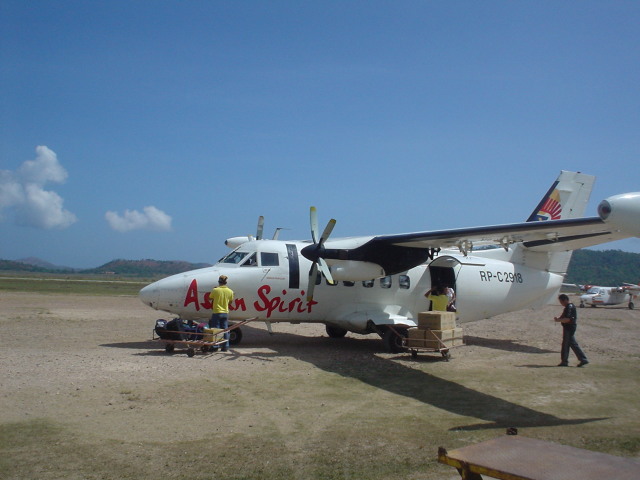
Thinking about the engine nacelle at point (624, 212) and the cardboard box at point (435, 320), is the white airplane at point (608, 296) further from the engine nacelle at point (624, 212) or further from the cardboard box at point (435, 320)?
the engine nacelle at point (624, 212)

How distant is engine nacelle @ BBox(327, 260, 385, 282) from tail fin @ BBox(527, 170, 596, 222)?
7469 mm

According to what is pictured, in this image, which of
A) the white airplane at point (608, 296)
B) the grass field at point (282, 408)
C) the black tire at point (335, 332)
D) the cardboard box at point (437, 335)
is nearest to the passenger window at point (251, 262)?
the grass field at point (282, 408)

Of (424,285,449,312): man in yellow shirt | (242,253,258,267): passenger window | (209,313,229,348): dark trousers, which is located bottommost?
(209,313,229,348): dark trousers

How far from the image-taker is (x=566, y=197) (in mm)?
18281

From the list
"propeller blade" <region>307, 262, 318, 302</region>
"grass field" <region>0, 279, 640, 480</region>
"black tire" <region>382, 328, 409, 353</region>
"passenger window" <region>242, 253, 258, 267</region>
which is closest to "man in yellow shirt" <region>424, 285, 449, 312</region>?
"black tire" <region>382, 328, 409, 353</region>

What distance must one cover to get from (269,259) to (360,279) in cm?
266

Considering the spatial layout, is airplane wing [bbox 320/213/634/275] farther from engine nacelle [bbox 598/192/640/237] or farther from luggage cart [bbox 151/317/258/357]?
engine nacelle [bbox 598/192/640/237]

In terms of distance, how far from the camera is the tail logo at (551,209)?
18.2 m

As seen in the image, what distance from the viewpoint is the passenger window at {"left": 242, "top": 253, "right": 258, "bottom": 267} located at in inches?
580

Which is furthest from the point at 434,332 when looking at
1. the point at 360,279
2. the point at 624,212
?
the point at 624,212

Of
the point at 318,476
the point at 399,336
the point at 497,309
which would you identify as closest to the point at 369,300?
the point at 399,336

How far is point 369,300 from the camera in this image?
1566 cm

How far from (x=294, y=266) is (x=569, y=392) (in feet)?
25.2

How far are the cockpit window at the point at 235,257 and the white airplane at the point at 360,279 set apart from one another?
0.03 metres
